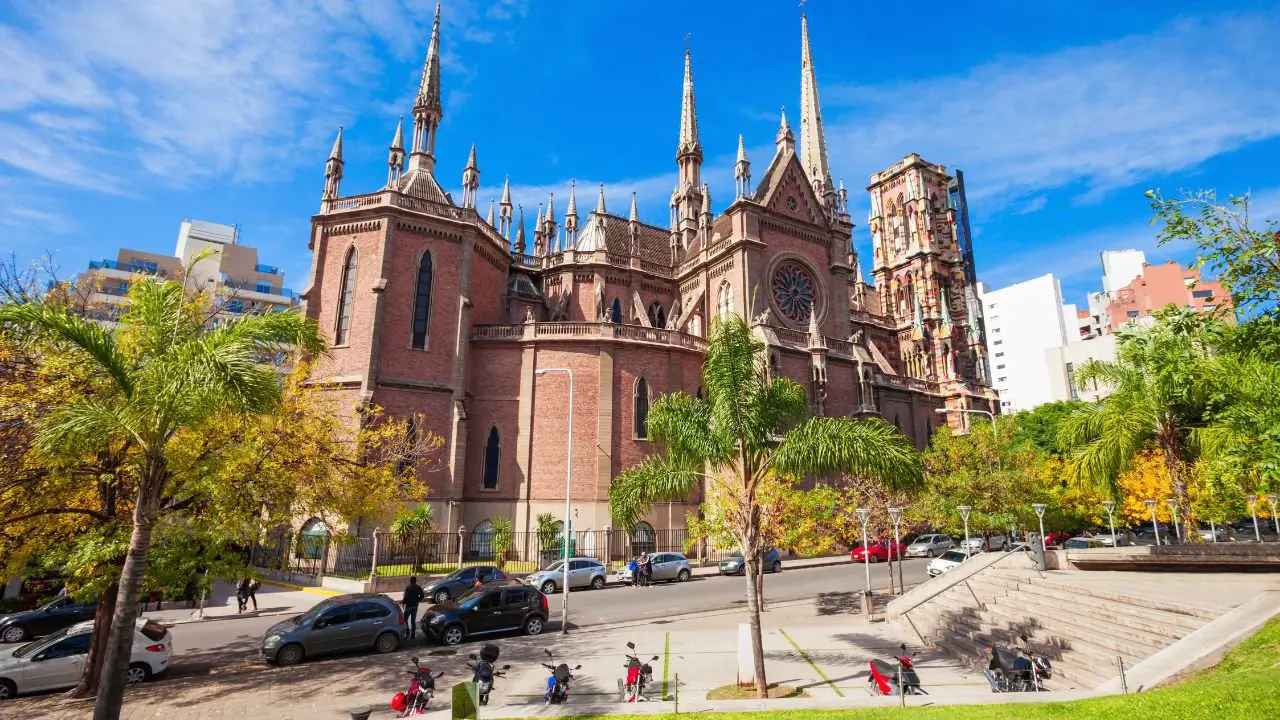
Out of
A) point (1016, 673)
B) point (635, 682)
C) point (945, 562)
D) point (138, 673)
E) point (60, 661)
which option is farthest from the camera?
point (945, 562)

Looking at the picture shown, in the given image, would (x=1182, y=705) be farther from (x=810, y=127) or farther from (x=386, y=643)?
(x=810, y=127)

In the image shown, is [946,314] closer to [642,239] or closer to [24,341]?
[642,239]

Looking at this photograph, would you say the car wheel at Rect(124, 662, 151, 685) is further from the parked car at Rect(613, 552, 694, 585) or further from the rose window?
the rose window

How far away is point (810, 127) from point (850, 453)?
53212mm

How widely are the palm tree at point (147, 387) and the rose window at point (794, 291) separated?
32478 millimetres

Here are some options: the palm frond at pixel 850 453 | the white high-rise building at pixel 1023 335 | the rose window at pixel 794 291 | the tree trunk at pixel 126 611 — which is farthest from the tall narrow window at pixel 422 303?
the white high-rise building at pixel 1023 335

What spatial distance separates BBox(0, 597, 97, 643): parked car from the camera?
1686 centimetres

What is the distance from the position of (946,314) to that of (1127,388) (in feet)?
129

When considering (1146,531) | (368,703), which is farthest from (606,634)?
(1146,531)

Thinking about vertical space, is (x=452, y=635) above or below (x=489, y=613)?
below

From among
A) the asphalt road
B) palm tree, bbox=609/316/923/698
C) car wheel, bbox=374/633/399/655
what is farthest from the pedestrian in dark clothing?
palm tree, bbox=609/316/923/698

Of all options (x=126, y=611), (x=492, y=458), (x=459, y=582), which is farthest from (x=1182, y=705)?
(x=492, y=458)

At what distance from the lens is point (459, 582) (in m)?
21.4

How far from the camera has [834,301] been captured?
136 ft
